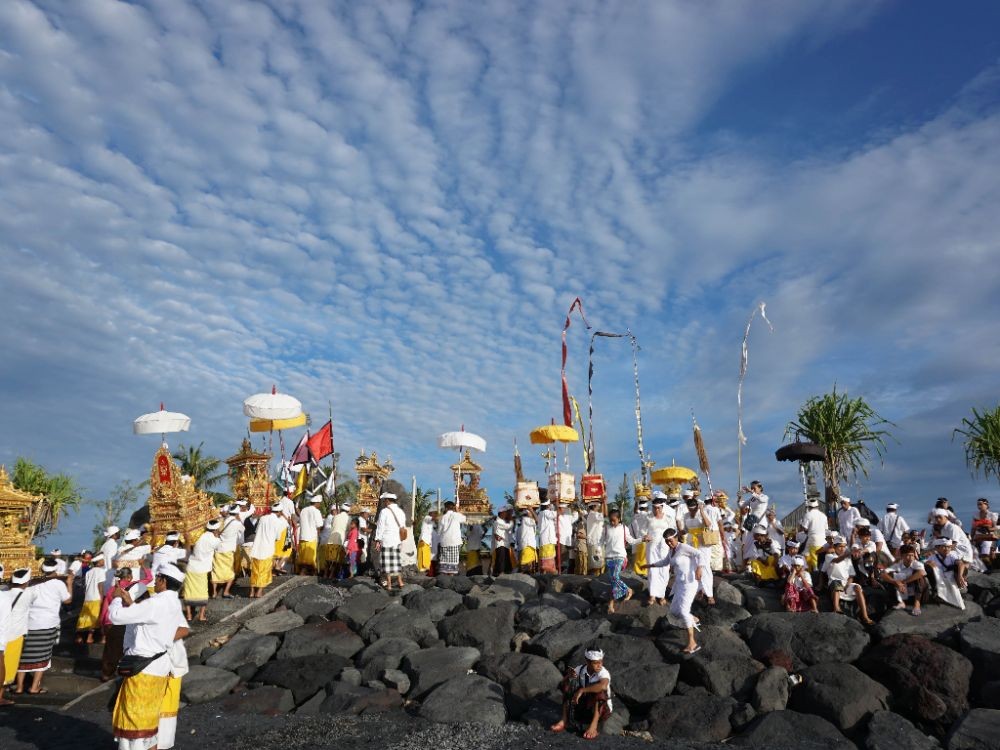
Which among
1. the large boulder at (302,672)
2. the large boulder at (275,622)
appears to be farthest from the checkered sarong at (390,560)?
the large boulder at (302,672)

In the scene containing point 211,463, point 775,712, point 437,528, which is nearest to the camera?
point 775,712

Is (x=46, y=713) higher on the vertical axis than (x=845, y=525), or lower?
lower

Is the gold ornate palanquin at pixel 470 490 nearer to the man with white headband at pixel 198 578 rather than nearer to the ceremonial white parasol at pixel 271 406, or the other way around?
the ceremonial white parasol at pixel 271 406

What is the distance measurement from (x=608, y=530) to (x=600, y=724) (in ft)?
15.0

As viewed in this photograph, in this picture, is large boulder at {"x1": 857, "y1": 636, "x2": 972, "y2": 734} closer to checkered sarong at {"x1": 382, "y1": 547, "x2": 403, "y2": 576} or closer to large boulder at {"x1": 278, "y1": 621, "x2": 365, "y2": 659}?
large boulder at {"x1": 278, "y1": 621, "x2": 365, "y2": 659}

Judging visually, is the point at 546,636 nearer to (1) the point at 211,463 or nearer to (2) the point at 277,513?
(2) the point at 277,513

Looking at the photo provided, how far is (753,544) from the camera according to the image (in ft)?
51.3

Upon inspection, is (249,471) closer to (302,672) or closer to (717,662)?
(302,672)

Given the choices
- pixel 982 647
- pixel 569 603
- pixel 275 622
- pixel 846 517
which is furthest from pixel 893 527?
pixel 275 622

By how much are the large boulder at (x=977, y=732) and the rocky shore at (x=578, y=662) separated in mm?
22

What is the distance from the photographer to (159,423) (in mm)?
19453

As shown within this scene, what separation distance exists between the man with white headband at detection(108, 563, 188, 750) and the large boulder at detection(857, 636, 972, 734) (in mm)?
10079

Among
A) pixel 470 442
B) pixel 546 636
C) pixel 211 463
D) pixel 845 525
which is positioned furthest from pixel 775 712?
pixel 211 463

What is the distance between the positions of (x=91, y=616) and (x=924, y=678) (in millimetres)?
14661
